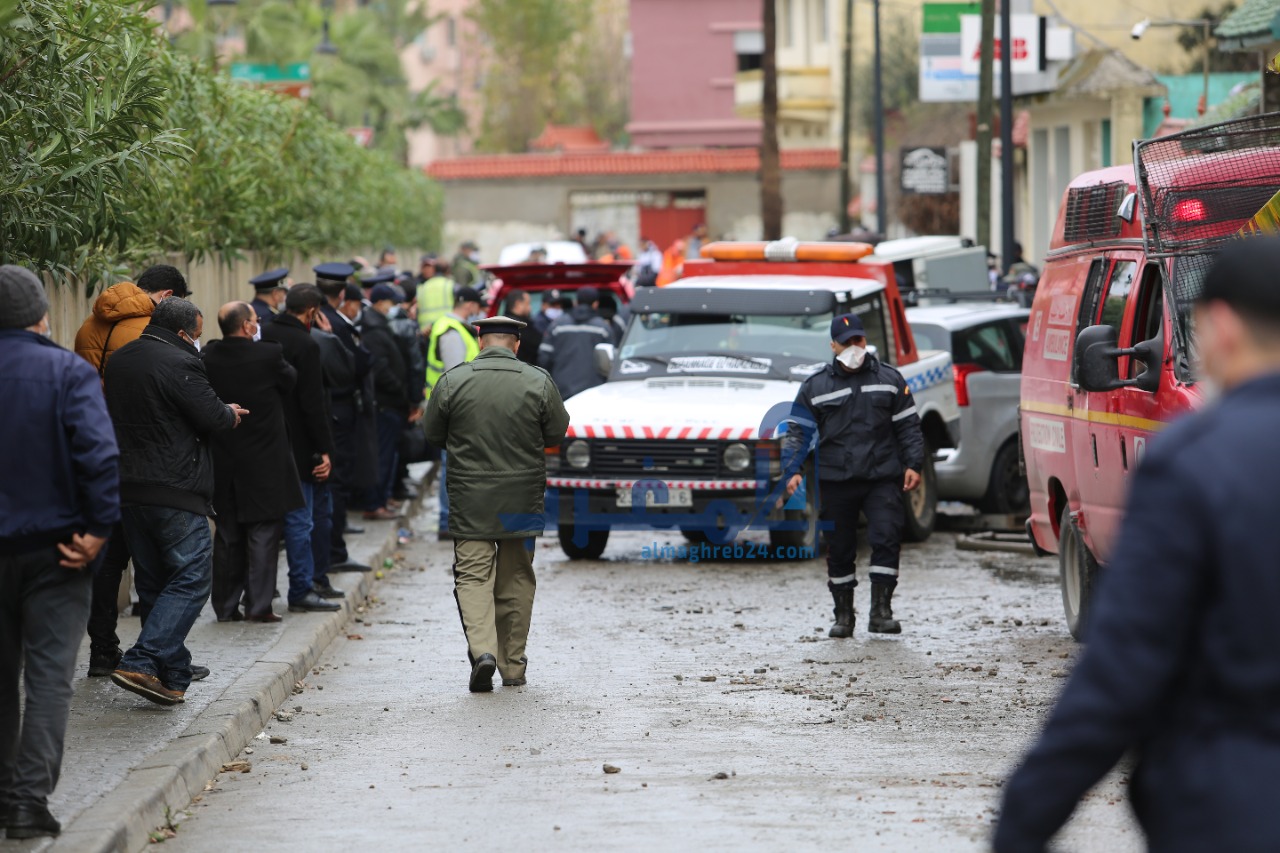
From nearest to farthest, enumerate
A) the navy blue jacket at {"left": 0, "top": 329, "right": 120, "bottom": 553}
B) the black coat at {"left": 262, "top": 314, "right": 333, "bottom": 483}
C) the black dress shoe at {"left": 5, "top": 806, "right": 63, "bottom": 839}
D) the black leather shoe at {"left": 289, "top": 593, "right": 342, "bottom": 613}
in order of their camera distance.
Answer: the black dress shoe at {"left": 5, "top": 806, "right": 63, "bottom": 839} → the navy blue jacket at {"left": 0, "top": 329, "right": 120, "bottom": 553} → the black coat at {"left": 262, "top": 314, "right": 333, "bottom": 483} → the black leather shoe at {"left": 289, "top": 593, "right": 342, "bottom": 613}

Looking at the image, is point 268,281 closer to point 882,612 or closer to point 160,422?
point 160,422

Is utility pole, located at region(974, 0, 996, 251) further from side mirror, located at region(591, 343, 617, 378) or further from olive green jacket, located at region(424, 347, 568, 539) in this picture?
olive green jacket, located at region(424, 347, 568, 539)

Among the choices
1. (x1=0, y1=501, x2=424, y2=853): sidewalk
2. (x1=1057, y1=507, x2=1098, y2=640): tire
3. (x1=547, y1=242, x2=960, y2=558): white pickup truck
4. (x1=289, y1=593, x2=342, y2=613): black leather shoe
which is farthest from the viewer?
(x1=547, y1=242, x2=960, y2=558): white pickup truck

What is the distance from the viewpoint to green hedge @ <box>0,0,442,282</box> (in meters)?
8.98

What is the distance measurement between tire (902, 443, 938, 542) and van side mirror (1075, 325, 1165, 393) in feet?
20.8

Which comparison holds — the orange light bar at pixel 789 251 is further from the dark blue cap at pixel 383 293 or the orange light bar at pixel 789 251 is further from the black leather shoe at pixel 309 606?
the black leather shoe at pixel 309 606

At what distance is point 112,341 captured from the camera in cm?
977

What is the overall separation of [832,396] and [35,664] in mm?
5736

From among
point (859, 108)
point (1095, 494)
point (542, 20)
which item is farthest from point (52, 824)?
point (542, 20)

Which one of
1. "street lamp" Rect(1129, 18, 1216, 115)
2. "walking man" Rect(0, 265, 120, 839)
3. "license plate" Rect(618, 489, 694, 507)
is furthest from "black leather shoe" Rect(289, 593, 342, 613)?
"street lamp" Rect(1129, 18, 1216, 115)

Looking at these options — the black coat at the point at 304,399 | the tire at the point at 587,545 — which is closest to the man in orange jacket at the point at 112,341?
the black coat at the point at 304,399

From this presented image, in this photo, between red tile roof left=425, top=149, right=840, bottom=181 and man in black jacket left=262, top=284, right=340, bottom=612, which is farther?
red tile roof left=425, top=149, right=840, bottom=181

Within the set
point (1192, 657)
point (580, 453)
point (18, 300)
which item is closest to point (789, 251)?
point (580, 453)

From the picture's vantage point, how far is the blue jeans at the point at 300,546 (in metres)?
11.5
